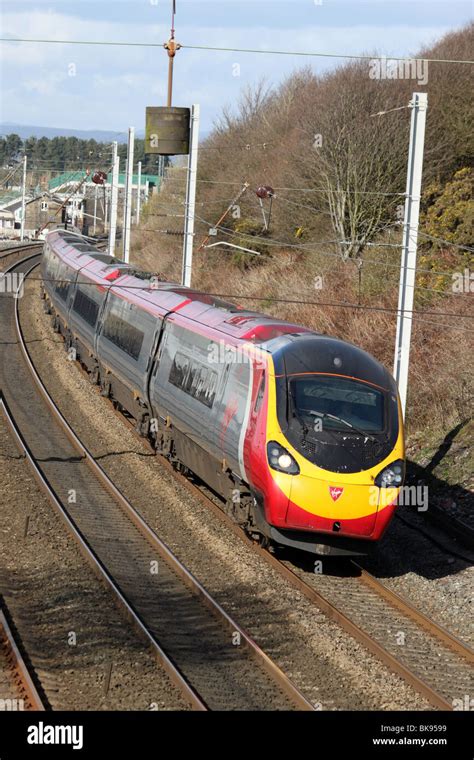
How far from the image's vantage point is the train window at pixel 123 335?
19.0 m

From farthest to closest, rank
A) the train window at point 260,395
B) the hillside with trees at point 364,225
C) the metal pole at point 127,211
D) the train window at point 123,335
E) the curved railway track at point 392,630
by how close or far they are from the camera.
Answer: the metal pole at point 127,211 → the hillside with trees at point 364,225 → the train window at point 123,335 → the train window at point 260,395 → the curved railway track at point 392,630

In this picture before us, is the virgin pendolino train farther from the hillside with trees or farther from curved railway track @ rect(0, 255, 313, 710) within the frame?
the hillside with trees

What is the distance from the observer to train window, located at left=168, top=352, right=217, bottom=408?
14.2m

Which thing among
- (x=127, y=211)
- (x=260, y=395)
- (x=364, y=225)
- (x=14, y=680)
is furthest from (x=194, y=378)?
(x=127, y=211)

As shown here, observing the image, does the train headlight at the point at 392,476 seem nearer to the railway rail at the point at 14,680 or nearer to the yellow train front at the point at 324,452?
the yellow train front at the point at 324,452

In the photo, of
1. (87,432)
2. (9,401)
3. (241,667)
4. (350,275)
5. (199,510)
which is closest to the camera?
(241,667)

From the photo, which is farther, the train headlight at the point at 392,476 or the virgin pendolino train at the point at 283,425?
the train headlight at the point at 392,476

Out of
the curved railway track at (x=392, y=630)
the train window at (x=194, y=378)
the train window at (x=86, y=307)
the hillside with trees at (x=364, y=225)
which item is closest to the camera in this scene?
the curved railway track at (x=392, y=630)

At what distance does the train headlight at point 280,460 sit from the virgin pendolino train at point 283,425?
0.01 m

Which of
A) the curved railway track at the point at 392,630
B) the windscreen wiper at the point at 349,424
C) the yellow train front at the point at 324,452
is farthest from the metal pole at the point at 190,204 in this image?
the windscreen wiper at the point at 349,424

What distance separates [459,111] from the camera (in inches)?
1268
